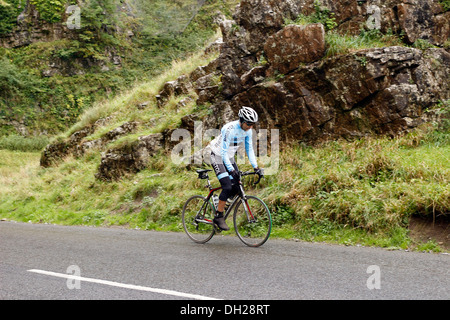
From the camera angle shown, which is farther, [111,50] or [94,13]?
[111,50]

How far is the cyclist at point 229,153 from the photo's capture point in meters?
7.00

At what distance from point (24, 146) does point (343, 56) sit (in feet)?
81.0

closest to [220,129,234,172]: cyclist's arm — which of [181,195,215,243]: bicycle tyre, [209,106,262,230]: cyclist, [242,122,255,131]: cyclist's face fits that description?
[209,106,262,230]: cyclist

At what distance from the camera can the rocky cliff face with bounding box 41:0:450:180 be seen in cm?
1014

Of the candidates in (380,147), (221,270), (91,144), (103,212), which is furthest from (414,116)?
(91,144)

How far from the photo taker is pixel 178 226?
9.82m

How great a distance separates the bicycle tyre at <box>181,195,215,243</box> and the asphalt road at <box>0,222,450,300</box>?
25 centimetres

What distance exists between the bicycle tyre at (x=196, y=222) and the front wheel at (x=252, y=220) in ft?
2.13

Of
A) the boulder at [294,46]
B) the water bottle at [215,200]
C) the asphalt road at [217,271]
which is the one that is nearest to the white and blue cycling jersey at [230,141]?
the water bottle at [215,200]

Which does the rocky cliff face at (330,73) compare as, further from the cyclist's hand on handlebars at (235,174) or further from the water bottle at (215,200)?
the cyclist's hand on handlebars at (235,174)

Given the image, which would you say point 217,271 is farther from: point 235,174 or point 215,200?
point 215,200

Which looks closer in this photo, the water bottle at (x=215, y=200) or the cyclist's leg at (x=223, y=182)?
the cyclist's leg at (x=223, y=182)

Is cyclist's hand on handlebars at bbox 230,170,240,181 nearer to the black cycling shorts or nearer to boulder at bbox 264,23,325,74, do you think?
the black cycling shorts

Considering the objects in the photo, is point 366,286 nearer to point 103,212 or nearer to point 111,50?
point 103,212
